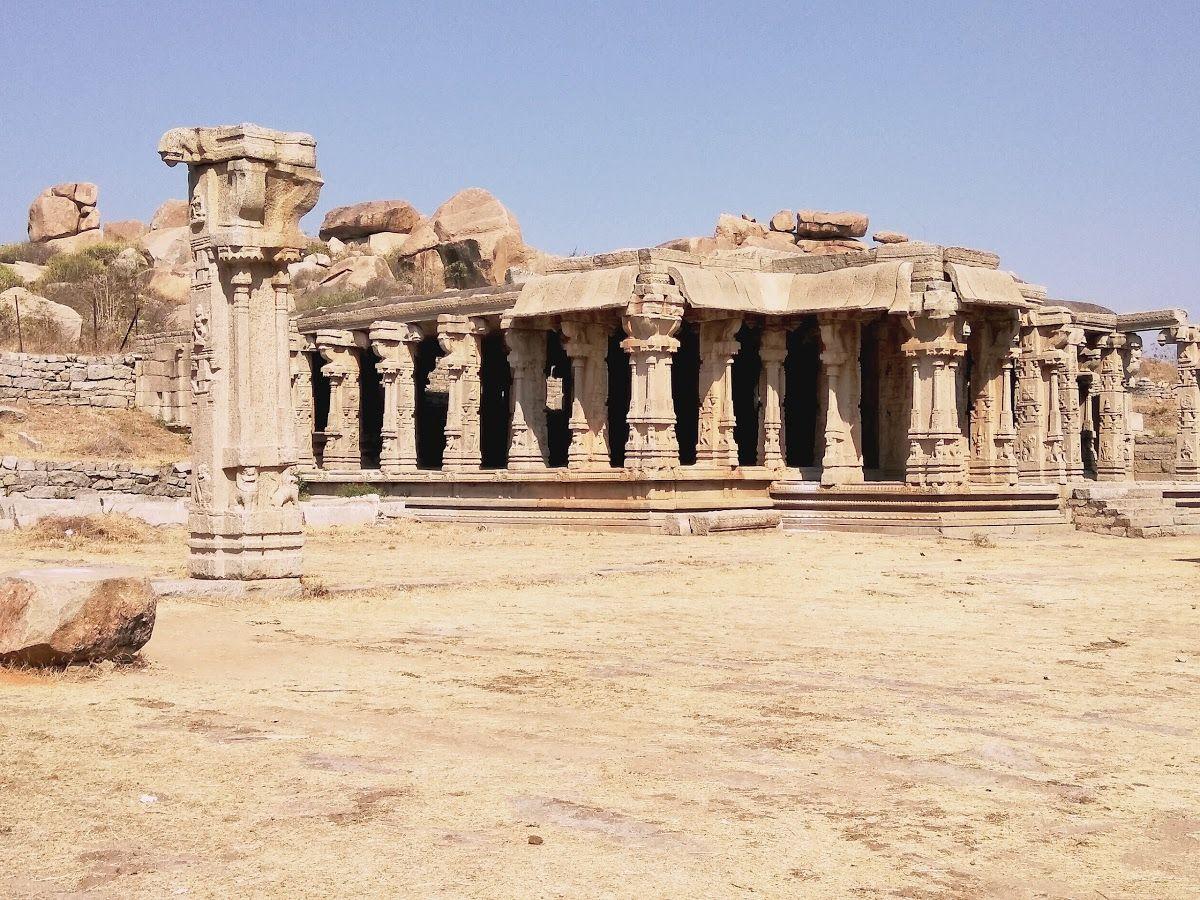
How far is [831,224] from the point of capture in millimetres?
43094

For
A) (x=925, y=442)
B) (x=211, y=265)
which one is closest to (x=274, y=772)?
(x=211, y=265)

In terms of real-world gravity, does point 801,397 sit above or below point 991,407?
above

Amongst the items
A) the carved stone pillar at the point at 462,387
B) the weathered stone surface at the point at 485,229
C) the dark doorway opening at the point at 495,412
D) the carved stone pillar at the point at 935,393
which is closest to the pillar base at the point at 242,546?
the carved stone pillar at the point at 935,393

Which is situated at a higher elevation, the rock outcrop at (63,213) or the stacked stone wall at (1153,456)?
the rock outcrop at (63,213)

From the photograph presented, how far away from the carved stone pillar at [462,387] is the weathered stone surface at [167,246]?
28.1 meters

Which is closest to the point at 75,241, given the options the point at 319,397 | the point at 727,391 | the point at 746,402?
the point at 319,397

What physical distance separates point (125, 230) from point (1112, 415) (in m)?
39.9

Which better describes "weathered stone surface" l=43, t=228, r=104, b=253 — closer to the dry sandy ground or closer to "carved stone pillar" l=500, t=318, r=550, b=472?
"carved stone pillar" l=500, t=318, r=550, b=472

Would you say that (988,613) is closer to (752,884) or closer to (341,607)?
(341,607)

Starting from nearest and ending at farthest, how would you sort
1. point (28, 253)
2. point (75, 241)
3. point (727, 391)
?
1. point (727, 391)
2. point (28, 253)
3. point (75, 241)

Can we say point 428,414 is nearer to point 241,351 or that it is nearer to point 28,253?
point 241,351

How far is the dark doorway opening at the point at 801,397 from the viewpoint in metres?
28.3

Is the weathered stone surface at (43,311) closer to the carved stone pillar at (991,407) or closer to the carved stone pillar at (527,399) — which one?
the carved stone pillar at (527,399)

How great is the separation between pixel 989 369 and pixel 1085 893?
21408 mm
